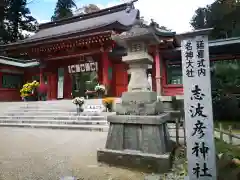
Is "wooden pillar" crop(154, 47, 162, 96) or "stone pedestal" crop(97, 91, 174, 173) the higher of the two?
"wooden pillar" crop(154, 47, 162, 96)

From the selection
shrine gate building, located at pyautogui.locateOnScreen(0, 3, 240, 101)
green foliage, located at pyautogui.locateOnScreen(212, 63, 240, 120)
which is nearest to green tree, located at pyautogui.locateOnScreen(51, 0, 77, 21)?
shrine gate building, located at pyautogui.locateOnScreen(0, 3, 240, 101)

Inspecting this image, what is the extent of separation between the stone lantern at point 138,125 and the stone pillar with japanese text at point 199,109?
94 centimetres

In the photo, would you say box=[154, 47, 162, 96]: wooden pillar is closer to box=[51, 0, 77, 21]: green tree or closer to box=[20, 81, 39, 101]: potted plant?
box=[20, 81, 39, 101]: potted plant

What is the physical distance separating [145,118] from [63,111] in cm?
751

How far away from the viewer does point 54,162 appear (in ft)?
13.7

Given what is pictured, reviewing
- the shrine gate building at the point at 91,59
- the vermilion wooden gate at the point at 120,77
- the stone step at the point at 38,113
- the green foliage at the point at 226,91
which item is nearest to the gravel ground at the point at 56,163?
the stone step at the point at 38,113

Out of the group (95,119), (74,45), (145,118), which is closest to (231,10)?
(74,45)

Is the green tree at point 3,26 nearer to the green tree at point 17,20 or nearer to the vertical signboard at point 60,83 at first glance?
the green tree at point 17,20

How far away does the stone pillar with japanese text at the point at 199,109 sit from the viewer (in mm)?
2680

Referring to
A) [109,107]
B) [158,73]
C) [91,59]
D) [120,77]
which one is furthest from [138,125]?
[91,59]

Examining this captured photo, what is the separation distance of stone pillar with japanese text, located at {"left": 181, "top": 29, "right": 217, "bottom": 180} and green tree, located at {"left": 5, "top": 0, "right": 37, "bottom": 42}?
32.2 meters

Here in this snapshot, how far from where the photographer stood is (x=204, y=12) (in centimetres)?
3547

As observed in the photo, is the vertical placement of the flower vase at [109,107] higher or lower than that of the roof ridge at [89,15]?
lower

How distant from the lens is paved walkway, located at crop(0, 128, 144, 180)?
3492 mm
